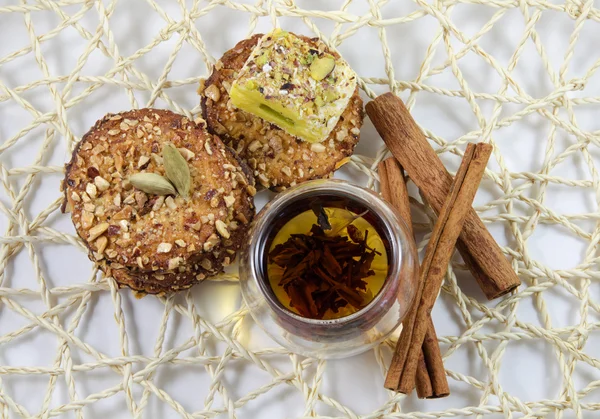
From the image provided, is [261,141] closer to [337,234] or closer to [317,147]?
[317,147]

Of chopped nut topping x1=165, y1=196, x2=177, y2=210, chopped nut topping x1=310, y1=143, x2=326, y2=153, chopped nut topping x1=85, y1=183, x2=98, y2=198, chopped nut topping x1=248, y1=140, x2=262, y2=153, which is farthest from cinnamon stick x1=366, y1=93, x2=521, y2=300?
chopped nut topping x1=85, y1=183, x2=98, y2=198

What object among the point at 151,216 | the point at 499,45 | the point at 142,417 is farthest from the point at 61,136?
the point at 499,45

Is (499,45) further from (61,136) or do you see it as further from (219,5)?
(61,136)

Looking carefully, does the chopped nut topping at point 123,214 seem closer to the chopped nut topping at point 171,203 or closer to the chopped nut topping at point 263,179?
the chopped nut topping at point 171,203

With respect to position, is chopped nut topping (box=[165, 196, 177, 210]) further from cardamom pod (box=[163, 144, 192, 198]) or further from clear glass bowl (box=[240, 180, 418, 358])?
clear glass bowl (box=[240, 180, 418, 358])

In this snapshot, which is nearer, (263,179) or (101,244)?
(101,244)

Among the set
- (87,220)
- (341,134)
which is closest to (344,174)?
(341,134)

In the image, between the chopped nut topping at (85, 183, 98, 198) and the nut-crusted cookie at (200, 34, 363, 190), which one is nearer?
the chopped nut topping at (85, 183, 98, 198)
